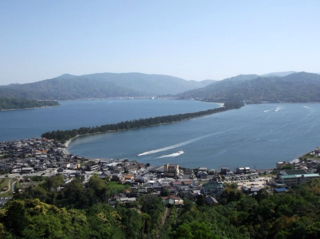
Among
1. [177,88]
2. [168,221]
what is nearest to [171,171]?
[168,221]

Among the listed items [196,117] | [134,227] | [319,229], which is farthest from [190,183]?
[196,117]

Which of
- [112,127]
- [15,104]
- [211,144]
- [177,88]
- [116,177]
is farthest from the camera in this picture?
[177,88]

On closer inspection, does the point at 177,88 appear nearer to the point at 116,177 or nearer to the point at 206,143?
the point at 206,143

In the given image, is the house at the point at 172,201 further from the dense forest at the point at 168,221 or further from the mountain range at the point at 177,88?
the mountain range at the point at 177,88

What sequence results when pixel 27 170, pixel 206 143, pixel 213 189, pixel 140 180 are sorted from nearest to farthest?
1. pixel 213 189
2. pixel 140 180
3. pixel 27 170
4. pixel 206 143

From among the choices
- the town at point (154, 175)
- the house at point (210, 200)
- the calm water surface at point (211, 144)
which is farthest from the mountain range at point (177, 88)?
the house at point (210, 200)

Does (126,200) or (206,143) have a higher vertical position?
(206,143)

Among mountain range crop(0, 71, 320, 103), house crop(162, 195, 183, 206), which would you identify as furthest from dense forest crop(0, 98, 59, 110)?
house crop(162, 195, 183, 206)

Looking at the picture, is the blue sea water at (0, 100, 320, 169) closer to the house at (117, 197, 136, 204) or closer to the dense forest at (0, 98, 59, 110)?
the house at (117, 197, 136, 204)
